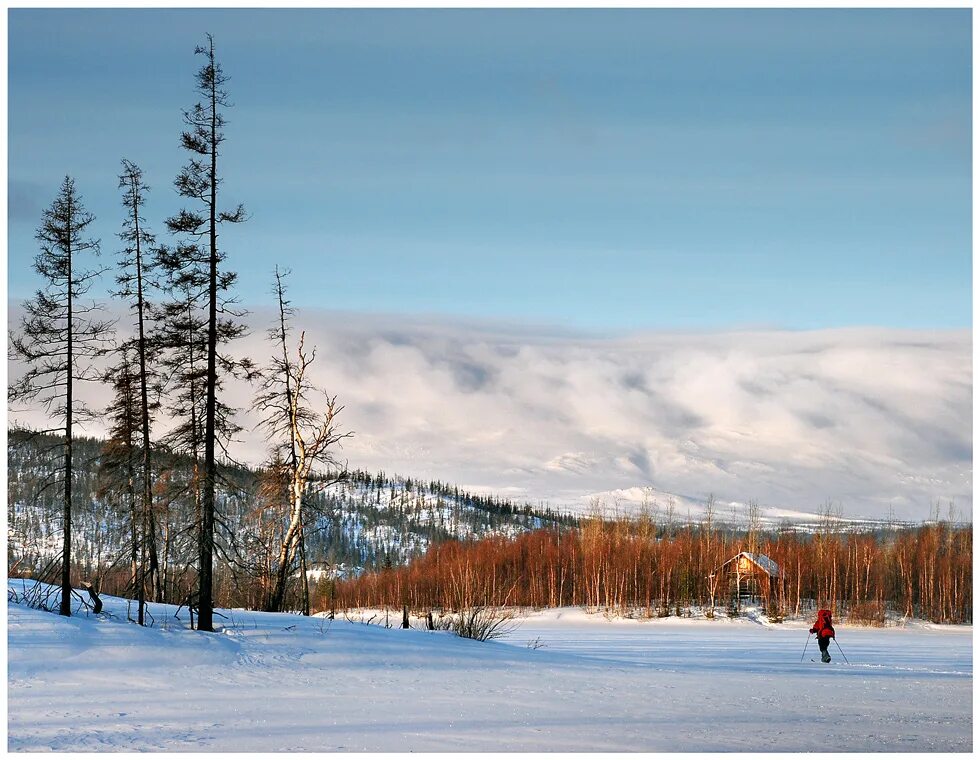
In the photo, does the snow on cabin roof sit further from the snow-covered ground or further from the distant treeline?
the snow-covered ground

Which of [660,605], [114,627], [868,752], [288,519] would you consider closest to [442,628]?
[288,519]

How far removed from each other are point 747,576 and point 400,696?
61.8 m

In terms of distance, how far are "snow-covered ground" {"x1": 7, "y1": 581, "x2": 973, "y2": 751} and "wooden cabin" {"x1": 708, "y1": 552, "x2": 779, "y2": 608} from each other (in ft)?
158

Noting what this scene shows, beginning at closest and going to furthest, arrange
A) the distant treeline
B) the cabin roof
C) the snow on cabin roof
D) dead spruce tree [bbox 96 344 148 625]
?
dead spruce tree [bbox 96 344 148 625] → the distant treeline → the cabin roof → the snow on cabin roof

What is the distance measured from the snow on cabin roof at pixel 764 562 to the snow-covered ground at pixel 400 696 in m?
48.8

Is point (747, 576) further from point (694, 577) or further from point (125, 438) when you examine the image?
point (125, 438)

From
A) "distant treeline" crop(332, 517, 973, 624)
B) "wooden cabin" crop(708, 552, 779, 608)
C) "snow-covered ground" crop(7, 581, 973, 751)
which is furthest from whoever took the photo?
"wooden cabin" crop(708, 552, 779, 608)

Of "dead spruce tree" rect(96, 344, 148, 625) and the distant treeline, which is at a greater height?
"dead spruce tree" rect(96, 344, 148, 625)

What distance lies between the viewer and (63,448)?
20750 mm

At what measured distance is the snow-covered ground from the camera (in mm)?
12312

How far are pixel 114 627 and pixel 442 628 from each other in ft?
37.1

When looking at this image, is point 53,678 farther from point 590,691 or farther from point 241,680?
point 590,691

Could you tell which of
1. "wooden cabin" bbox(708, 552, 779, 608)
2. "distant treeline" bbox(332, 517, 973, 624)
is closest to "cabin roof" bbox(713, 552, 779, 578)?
"wooden cabin" bbox(708, 552, 779, 608)

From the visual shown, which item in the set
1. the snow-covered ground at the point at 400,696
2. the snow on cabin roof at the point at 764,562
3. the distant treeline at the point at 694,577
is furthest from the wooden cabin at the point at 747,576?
the snow-covered ground at the point at 400,696
